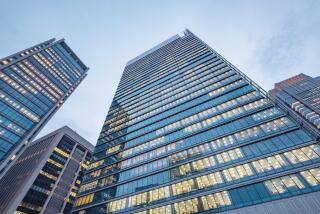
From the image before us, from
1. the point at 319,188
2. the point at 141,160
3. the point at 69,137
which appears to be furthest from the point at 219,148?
the point at 69,137

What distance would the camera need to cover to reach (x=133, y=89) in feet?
293

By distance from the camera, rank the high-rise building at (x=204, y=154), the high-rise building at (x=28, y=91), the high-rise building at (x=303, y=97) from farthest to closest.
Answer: the high-rise building at (x=303, y=97)
the high-rise building at (x=28, y=91)
the high-rise building at (x=204, y=154)

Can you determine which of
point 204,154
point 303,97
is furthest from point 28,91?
point 303,97

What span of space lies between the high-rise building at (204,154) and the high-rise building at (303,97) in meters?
57.8

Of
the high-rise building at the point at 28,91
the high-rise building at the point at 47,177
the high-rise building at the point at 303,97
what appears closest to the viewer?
the high-rise building at the point at 28,91

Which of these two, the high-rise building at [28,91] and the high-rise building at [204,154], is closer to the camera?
the high-rise building at [204,154]

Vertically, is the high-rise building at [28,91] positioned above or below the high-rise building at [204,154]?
above

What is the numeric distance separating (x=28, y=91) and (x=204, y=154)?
7545 cm

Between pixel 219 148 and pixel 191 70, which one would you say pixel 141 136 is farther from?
pixel 191 70

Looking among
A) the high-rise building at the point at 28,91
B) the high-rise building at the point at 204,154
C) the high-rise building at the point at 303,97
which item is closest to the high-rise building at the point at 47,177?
the high-rise building at the point at 28,91

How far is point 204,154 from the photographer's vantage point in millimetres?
40500

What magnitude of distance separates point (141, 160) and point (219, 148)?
67.9ft

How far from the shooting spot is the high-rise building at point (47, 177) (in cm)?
7171

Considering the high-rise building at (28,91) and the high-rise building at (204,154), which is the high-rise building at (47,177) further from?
the high-rise building at (204,154)
